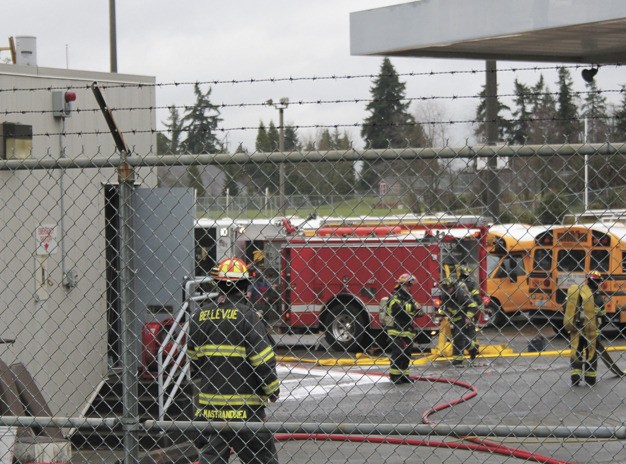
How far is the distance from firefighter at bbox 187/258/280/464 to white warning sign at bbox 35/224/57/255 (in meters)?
3.62

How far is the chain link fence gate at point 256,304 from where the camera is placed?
16.1 ft

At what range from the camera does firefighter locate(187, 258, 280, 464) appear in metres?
5.83

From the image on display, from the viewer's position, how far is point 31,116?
9.52 m

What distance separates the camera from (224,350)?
5.89 metres

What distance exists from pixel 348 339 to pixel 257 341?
41.3 feet

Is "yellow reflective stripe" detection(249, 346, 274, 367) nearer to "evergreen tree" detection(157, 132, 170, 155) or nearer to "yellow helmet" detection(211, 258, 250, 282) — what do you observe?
"yellow helmet" detection(211, 258, 250, 282)

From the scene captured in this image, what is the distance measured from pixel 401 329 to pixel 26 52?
6573 millimetres

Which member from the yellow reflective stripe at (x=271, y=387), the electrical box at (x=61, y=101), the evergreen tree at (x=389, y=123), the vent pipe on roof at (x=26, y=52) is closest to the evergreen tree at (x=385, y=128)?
the evergreen tree at (x=389, y=123)

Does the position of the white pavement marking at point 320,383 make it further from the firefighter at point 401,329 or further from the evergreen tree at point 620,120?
the evergreen tree at point 620,120

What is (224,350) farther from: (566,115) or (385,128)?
(385,128)

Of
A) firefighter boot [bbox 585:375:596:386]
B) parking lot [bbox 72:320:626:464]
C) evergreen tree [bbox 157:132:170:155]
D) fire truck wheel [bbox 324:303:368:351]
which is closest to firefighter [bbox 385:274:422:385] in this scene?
parking lot [bbox 72:320:626:464]

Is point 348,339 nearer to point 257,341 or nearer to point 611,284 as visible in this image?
point 611,284

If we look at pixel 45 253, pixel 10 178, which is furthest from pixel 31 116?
pixel 45 253

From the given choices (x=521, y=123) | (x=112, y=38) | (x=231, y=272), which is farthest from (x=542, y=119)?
(x=112, y=38)
